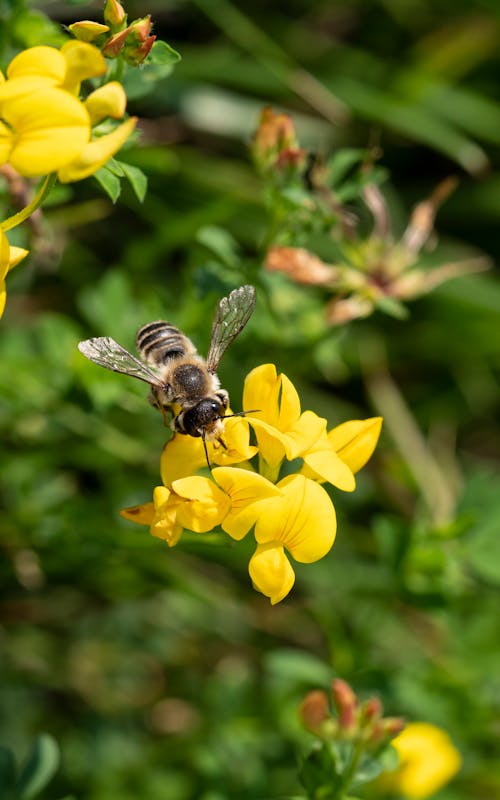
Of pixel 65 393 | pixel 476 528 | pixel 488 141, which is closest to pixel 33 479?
pixel 65 393

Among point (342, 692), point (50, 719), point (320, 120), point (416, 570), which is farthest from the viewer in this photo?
point (320, 120)

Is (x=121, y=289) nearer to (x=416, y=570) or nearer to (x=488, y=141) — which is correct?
Result: (x=416, y=570)

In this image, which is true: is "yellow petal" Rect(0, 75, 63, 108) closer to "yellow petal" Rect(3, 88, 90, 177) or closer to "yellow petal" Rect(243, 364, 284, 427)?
"yellow petal" Rect(3, 88, 90, 177)

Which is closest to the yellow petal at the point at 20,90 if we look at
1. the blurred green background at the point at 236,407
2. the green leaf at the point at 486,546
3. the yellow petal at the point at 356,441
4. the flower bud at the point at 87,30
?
the flower bud at the point at 87,30

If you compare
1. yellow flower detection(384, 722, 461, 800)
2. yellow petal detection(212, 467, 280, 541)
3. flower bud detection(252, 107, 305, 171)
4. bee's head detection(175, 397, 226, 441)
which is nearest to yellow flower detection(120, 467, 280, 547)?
yellow petal detection(212, 467, 280, 541)

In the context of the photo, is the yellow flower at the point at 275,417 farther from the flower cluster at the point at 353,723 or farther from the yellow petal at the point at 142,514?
the flower cluster at the point at 353,723

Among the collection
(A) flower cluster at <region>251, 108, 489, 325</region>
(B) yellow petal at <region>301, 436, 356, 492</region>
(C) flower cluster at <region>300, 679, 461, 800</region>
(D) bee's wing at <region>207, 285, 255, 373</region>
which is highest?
(A) flower cluster at <region>251, 108, 489, 325</region>

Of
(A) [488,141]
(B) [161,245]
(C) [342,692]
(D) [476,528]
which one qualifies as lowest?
(C) [342,692]

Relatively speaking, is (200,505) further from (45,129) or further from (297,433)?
(45,129)
